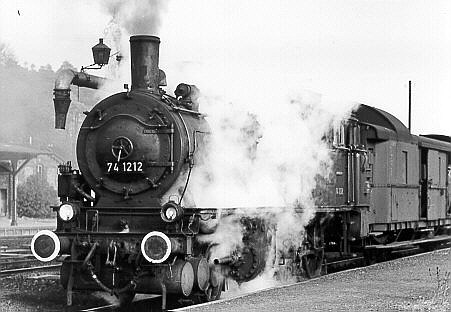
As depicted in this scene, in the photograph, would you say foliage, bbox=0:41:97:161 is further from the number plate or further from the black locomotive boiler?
the number plate

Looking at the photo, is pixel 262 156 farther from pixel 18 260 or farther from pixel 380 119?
pixel 18 260

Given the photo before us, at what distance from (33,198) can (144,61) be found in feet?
114

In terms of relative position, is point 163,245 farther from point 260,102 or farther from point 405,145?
point 405,145

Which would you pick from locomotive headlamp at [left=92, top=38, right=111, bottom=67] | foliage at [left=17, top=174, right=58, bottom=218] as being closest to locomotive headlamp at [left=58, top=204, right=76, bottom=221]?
locomotive headlamp at [left=92, top=38, right=111, bottom=67]

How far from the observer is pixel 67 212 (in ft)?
35.0

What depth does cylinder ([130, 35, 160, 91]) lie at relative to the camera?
10758mm

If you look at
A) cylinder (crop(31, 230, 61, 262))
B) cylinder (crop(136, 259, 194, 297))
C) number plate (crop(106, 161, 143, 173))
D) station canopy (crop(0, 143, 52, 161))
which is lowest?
cylinder (crop(136, 259, 194, 297))

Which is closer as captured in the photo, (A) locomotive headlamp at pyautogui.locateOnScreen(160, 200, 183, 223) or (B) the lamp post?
(A) locomotive headlamp at pyautogui.locateOnScreen(160, 200, 183, 223)

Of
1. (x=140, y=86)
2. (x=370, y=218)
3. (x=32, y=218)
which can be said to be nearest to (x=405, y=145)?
(x=370, y=218)

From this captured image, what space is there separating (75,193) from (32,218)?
33954 millimetres

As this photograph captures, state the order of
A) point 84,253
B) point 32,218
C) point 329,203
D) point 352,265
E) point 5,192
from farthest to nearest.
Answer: point 32,218, point 5,192, point 352,265, point 329,203, point 84,253

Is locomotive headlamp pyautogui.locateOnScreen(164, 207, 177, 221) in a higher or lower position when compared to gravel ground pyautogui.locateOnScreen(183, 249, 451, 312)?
higher

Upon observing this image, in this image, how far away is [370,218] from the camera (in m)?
15.9

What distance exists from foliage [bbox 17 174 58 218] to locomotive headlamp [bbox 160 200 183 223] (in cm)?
3518
